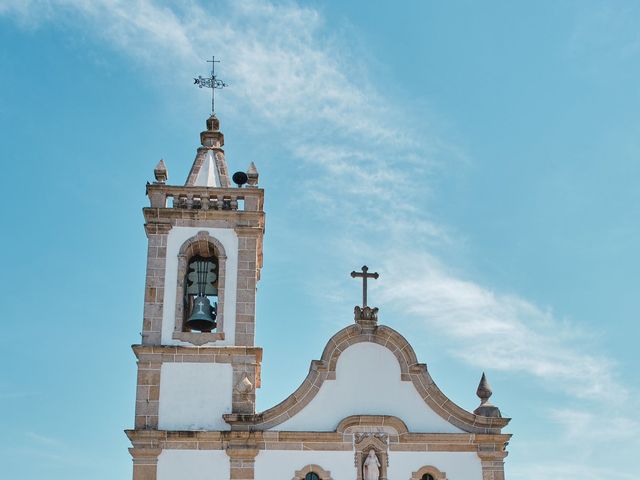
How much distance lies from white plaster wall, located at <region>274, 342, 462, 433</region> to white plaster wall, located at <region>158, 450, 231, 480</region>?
1430 mm

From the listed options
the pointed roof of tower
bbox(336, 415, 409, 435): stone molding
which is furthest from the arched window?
bbox(336, 415, 409, 435): stone molding

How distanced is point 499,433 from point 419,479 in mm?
2077

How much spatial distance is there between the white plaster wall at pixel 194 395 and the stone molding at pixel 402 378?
1.52ft

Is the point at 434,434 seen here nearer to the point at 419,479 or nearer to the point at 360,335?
the point at 419,479

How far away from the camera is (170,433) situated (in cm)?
2266

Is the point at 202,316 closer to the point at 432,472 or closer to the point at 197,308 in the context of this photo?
the point at 197,308

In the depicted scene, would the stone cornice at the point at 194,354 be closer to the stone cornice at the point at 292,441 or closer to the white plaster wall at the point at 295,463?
the stone cornice at the point at 292,441

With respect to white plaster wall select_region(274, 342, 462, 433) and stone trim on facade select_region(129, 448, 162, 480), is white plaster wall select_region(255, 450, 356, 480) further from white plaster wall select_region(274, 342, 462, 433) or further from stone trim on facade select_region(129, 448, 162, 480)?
stone trim on facade select_region(129, 448, 162, 480)

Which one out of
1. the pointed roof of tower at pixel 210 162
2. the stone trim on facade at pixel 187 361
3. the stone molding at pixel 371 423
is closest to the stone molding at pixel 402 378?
the stone trim on facade at pixel 187 361

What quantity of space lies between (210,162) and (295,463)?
8.09m

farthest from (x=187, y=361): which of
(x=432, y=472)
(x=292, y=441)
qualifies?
(x=432, y=472)

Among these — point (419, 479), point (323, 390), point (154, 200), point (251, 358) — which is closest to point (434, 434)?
point (419, 479)

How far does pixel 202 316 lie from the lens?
2425 centimetres

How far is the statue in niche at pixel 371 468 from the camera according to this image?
74.0ft
